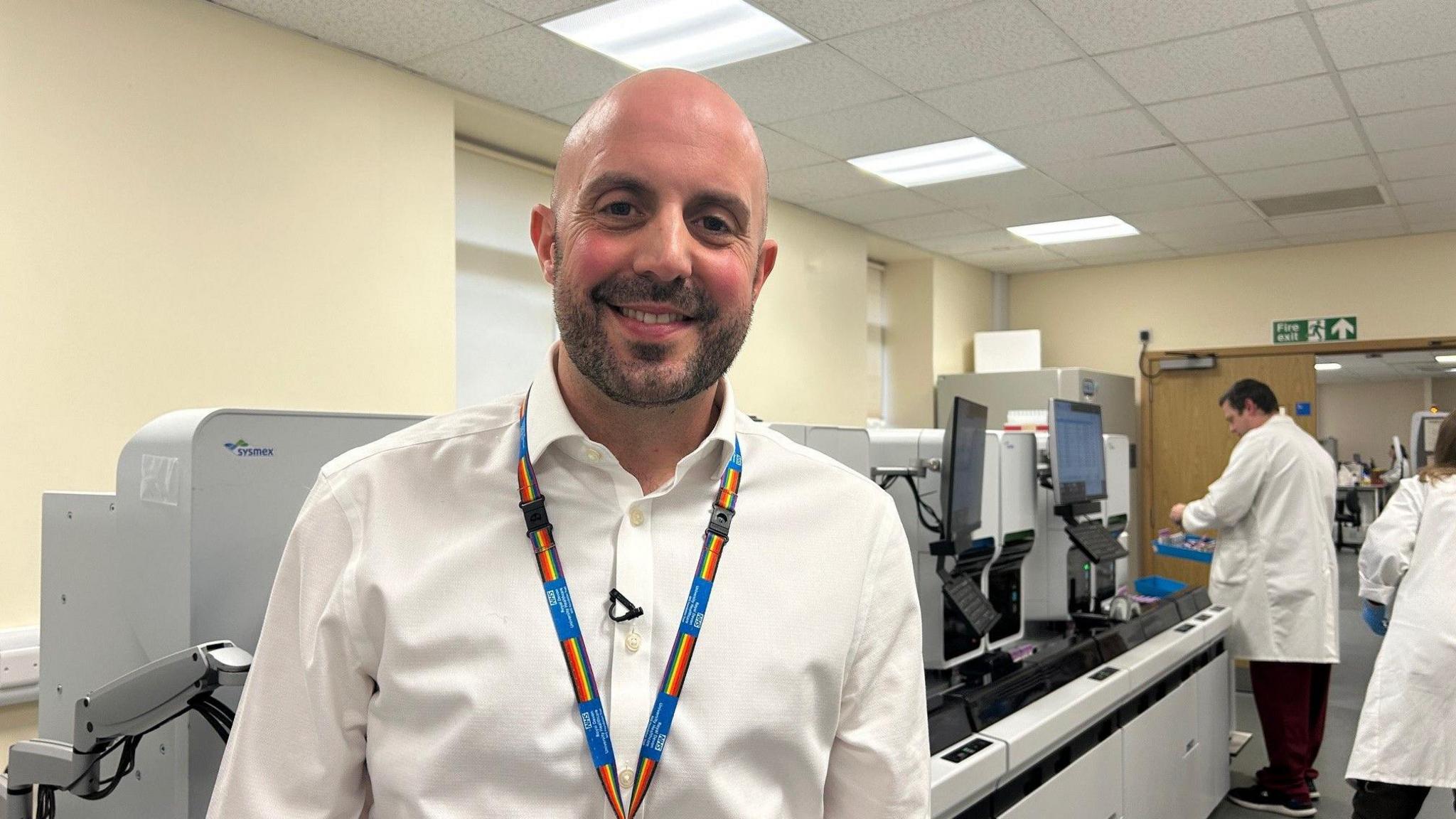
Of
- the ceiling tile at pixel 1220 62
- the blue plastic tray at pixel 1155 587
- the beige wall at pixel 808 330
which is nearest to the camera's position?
the ceiling tile at pixel 1220 62

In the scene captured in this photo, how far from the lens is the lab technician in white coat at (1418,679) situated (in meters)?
2.53

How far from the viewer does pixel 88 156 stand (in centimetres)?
268

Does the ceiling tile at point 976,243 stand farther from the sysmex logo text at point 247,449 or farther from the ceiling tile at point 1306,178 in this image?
the sysmex logo text at point 247,449

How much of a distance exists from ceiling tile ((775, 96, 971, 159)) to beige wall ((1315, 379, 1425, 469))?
11.6 ft

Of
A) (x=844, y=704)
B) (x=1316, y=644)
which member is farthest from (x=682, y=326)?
(x=1316, y=644)

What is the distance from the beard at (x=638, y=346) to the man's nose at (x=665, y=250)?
1 cm

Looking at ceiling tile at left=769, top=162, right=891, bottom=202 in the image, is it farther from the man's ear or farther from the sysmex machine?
the man's ear

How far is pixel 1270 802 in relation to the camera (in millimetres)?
3592

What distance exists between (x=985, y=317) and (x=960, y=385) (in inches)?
35.0

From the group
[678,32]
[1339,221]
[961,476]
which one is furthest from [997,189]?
[961,476]

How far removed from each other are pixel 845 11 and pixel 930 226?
301cm

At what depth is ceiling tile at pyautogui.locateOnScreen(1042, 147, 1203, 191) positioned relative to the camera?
440 centimetres

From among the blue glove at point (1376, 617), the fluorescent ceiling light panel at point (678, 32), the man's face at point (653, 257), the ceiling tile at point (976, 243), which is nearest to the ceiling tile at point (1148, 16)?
the fluorescent ceiling light panel at point (678, 32)

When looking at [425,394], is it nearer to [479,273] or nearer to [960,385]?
[479,273]
